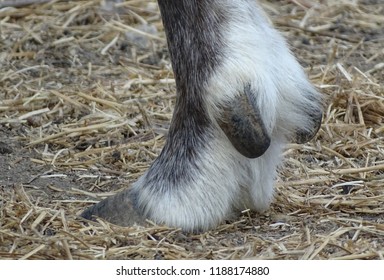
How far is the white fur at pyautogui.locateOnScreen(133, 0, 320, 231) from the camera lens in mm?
2873

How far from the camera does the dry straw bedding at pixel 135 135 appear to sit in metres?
2.87

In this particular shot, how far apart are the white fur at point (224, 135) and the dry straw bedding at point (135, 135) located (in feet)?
0.24

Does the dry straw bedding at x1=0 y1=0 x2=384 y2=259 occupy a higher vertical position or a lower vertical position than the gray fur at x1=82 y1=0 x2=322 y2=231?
lower

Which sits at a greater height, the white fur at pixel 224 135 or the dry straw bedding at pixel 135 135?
the white fur at pixel 224 135

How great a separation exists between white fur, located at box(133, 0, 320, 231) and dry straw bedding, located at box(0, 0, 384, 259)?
0.07 m

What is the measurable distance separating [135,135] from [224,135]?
1.18m

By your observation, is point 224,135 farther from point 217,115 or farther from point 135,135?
point 135,135

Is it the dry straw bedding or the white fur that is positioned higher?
the white fur

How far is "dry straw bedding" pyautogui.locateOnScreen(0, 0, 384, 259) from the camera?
113 inches

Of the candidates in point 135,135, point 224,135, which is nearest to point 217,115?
point 224,135

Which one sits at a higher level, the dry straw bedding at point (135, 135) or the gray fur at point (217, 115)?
the gray fur at point (217, 115)

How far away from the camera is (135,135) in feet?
13.3
